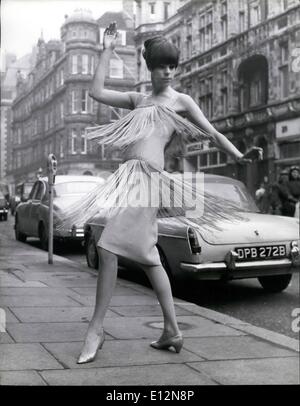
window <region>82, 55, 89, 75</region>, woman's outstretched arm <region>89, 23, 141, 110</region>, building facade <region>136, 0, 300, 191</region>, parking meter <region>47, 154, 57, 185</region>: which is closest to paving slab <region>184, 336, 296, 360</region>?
building facade <region>136, 0, 300, 191</region>

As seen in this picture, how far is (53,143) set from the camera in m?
1.71

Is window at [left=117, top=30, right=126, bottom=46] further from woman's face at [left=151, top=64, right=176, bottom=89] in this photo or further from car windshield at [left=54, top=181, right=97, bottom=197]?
car windshield at [left=54, top=181, right=97, bottom=197]

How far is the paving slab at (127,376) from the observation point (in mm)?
1588

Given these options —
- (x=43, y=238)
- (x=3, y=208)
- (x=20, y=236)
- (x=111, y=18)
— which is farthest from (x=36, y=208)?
(x=111, y=18)

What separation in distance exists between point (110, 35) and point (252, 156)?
0.44m

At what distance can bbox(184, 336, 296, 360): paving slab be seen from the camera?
7.34ft

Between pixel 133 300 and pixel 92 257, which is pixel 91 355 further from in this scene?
pixel 133 300

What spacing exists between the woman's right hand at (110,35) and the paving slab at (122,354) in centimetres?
91

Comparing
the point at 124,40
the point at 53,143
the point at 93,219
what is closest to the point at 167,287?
the point at 93,219

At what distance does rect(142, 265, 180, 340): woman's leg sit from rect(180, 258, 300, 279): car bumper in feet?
0.70
